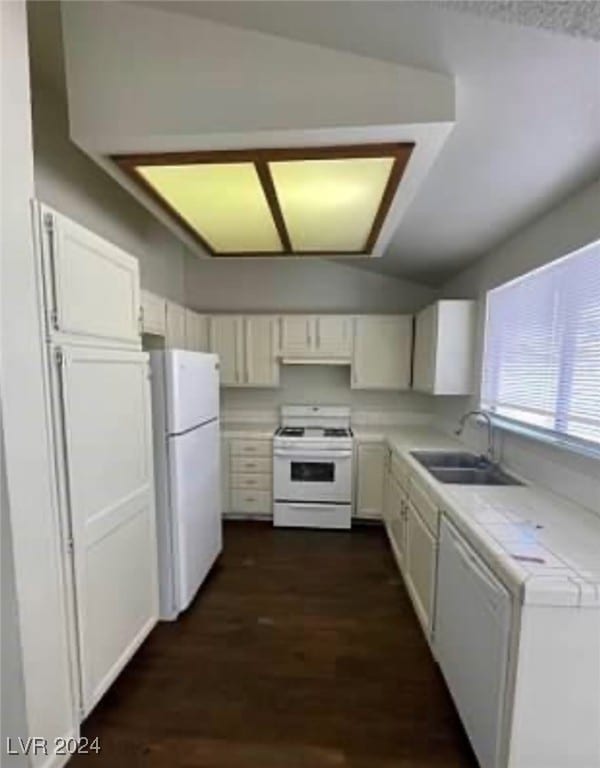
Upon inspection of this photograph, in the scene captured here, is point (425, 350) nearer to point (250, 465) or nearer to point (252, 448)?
point (252, 448)

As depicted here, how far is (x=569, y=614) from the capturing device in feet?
4.23

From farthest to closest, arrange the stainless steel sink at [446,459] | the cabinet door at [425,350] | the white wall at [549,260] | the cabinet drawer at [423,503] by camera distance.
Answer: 1. the cabinet door at [425,350]
2. the stainless steel sink at [446,459]
3. the cabinet drawer at [423,503]
4. the white wall at [549,260]

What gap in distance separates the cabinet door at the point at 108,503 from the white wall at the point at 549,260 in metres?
2.04

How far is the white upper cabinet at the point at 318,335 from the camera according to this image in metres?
4.30

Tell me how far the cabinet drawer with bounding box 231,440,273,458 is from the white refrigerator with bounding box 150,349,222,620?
1235 mm

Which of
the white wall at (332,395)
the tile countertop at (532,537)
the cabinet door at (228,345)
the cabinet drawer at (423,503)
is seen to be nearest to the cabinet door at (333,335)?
the white wall at (332,395)

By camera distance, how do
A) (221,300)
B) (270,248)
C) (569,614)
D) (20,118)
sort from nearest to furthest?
(569,614)
(20,118)
(270,248)
(221,300)

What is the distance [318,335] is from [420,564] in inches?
94.8

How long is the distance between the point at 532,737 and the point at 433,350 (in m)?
2.61

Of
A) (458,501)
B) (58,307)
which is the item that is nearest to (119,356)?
(58,307)

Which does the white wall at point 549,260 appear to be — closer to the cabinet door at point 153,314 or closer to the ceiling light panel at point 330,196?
the ceiling light panel at point 330,196

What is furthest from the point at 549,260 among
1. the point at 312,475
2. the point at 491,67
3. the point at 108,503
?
the point at 312,475

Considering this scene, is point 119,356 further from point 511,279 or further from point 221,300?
point 221,300

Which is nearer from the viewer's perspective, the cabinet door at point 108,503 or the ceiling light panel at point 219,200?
the cabinet door at point 108,503
